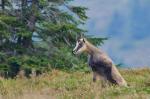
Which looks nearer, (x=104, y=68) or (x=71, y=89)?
(x=71, y=89)

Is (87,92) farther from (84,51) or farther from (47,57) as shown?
(47,57)

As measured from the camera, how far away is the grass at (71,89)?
1401cm

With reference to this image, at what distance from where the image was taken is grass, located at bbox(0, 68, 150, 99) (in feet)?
46.0

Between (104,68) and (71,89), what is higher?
(104,68)

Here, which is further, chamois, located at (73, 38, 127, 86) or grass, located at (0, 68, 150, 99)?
chamois, located at (73, 38, 127, 86)

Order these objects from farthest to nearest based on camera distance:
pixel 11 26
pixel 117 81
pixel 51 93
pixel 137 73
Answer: pixel 11 26
pixel 137 73
pixel 117 81
pixel 51 93

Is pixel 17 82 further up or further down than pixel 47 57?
further up

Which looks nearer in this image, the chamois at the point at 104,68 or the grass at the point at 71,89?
the grass at the point at 71,89

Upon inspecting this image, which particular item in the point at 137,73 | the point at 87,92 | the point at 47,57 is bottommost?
the point at 47,57

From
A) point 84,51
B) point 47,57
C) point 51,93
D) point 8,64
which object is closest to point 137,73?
point 84,51

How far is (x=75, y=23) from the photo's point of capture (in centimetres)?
4428

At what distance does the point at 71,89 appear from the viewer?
1683cm

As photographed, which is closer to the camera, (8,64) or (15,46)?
(8,64)

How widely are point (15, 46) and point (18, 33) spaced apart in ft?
5.23
